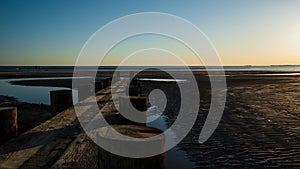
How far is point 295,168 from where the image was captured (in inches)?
225

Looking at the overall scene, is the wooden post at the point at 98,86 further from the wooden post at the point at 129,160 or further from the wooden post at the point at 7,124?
the wooden post at the point at 129,160

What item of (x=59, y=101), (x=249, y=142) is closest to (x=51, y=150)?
(x=59, y=101)

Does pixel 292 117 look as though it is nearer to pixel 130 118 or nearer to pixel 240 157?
pixel 240 157

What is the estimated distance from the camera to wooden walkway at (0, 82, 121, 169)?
149 inches

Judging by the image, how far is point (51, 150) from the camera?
430 cm

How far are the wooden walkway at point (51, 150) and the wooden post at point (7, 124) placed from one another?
53 cm

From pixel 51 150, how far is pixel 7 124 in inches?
73.2

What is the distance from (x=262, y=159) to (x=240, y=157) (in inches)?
19.8

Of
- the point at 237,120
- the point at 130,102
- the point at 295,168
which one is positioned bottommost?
the point at 295,168

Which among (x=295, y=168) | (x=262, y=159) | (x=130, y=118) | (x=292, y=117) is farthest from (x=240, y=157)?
(x=292, y=117)

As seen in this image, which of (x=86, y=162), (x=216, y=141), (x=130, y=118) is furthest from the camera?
(x=216, y=141)

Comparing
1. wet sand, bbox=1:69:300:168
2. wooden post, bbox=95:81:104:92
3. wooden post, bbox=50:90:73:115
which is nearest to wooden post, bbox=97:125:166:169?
wet sand, bbox=1:69:300:168

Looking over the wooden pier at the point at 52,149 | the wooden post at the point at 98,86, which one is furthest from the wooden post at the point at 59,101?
the wooden post at the point at 98,86

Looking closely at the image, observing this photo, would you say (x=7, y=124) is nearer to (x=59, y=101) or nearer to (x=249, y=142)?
(x=59, y=101)
